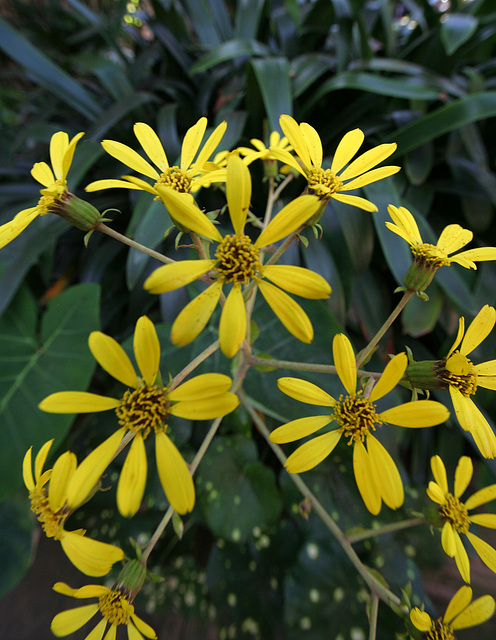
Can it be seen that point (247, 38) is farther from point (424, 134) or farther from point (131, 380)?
point (131, 380)

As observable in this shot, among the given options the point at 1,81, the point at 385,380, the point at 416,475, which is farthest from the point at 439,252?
the point at 1,81

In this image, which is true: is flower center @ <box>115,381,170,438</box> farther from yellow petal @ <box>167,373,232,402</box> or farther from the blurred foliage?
the blurred foliage

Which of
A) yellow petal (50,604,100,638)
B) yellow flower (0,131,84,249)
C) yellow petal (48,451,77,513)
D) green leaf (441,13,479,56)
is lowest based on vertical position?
yellow petal (50,604,100,638)

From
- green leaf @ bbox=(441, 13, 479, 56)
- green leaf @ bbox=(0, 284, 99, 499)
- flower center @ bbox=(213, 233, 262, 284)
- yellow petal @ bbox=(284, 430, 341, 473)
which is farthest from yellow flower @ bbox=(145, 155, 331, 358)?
green leaf @ bbox=(441, 13, 479, 56)

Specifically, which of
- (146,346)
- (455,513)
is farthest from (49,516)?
(455,513)

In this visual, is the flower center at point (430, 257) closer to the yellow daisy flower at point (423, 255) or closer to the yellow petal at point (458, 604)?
the yellow daisy flower at point (423, 255)

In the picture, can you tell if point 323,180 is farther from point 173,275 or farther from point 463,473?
point 463,473
